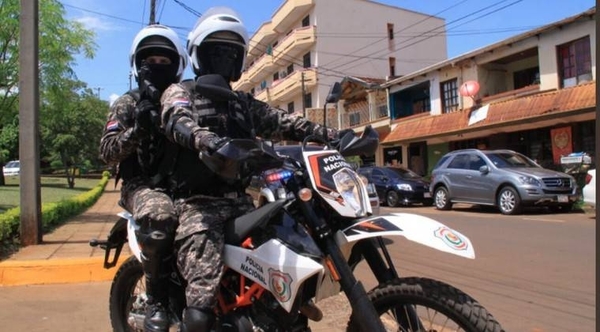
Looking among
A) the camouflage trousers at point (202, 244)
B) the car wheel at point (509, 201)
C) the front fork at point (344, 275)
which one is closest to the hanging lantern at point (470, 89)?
the car wheel at point (509, 201)

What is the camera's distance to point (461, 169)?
16109 millimetres

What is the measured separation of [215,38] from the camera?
10.4ft

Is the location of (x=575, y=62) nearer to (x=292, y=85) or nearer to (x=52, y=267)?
(x=52, y=267)

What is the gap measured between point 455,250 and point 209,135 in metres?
1.24

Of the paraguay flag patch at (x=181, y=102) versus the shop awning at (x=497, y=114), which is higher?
the shop awning at (x=497, y=114)

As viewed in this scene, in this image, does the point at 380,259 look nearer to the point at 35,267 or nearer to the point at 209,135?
the point at 209,135

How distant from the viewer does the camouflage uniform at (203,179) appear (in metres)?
2.78

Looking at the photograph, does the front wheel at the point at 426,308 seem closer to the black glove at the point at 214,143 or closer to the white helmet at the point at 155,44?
the black glove at the point at 214,143

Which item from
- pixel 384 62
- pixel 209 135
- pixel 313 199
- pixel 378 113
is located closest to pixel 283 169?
pixel 313 199

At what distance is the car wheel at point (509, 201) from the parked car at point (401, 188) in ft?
13.6

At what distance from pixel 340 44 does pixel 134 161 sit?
40.4m

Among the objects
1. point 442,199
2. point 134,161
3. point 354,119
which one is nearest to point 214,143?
point 134,161

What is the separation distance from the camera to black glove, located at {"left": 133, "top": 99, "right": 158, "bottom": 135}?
3.13m

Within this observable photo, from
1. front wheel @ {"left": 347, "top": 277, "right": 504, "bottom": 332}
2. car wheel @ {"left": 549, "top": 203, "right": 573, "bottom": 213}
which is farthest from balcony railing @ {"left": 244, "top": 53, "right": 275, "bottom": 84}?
front wheel @ {"left": 347, "top": 277, "right": 504, "bottom": 332}
